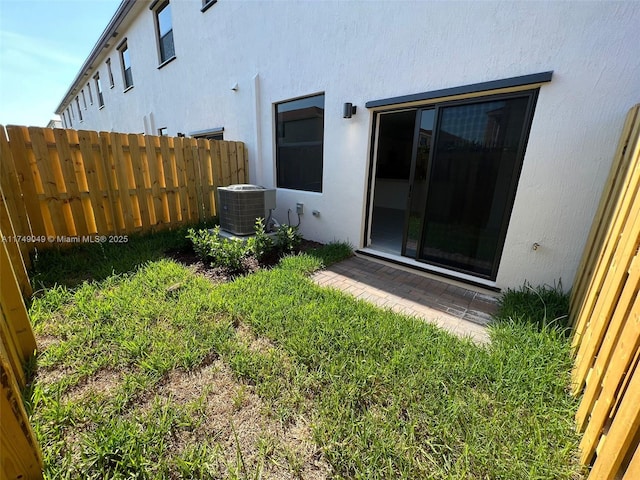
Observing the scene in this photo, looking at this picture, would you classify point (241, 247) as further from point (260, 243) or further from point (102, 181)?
point (102, 181)

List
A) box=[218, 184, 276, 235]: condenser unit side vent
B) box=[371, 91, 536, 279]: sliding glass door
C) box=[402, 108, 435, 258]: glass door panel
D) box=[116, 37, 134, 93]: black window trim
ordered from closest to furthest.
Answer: box=[371, 91, 536, 279]: sliding glass door < box=[402, 108, 435, 258]: glass door panel < box=[218, 184, 276, 235]: condenser unit side vent < box=[116, 37, 134, 93]: black window trim

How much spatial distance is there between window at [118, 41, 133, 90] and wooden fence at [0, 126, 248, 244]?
310 inches

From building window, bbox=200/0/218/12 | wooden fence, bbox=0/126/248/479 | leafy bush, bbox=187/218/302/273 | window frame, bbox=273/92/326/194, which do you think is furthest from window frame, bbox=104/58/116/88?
leafy bush, bbox=187/218/302/273

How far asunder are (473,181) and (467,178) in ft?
0.26

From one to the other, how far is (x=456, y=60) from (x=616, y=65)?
1349 millimetres

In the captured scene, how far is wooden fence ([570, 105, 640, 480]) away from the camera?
1.05 metres

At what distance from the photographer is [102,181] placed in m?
3.92

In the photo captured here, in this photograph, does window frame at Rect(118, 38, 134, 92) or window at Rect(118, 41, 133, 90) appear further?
window at Rect(118, 41, 133, 90)

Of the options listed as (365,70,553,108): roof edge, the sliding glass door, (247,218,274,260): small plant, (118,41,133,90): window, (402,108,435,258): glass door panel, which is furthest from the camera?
(118,41,133,90): window

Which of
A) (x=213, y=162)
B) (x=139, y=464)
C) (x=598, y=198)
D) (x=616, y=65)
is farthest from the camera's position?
(x=213, y=162)

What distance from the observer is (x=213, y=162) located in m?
5.16

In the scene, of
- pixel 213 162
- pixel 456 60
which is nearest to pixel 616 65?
pixel 456 60

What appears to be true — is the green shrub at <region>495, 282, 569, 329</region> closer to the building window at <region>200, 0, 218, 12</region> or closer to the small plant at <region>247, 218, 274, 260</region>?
the small plant at <region>247, 218, 274, 260</region>

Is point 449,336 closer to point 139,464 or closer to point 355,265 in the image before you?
point 355,265
